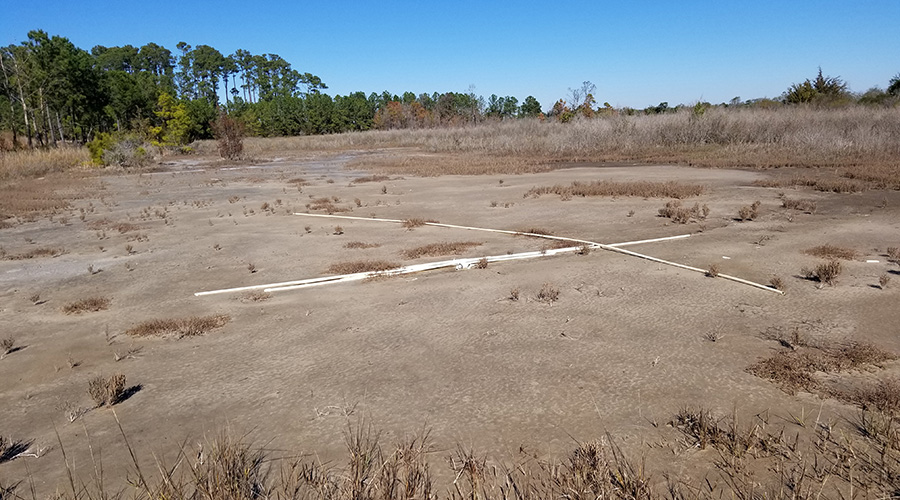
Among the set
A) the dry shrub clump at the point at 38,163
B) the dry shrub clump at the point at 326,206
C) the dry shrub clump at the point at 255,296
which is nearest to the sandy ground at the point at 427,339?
the dry shrub clump at the point at 255,296

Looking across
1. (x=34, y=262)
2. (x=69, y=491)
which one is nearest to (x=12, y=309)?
(x=34, y=262)

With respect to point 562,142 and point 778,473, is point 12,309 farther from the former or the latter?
point 562,142

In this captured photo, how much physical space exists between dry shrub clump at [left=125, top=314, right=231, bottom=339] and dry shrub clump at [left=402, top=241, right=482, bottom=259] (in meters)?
3.38

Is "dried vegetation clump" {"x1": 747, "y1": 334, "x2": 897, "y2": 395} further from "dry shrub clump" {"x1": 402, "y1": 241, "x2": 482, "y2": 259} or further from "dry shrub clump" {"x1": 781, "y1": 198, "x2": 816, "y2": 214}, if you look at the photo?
"dry shrub clump" {"x1": 781, "y1": 198, "x2": 816, "y2": 214}

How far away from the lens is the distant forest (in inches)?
1529

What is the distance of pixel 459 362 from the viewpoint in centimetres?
465

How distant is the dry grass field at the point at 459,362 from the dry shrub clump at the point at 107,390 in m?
0.02

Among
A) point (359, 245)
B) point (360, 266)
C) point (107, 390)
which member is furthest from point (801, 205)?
point (107, 390)

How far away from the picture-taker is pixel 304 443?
135 inches

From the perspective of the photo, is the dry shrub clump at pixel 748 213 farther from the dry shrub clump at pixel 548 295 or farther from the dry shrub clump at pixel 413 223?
the dry shrub clump at pixel 548 295

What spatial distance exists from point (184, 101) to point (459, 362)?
6598 centimetres

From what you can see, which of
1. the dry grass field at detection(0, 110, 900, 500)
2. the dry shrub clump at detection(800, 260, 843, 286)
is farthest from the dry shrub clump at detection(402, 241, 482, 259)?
the dry shrub clump at detection(800, 260, 843, 286)

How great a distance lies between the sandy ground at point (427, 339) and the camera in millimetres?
3627

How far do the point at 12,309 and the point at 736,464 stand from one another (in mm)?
7616
